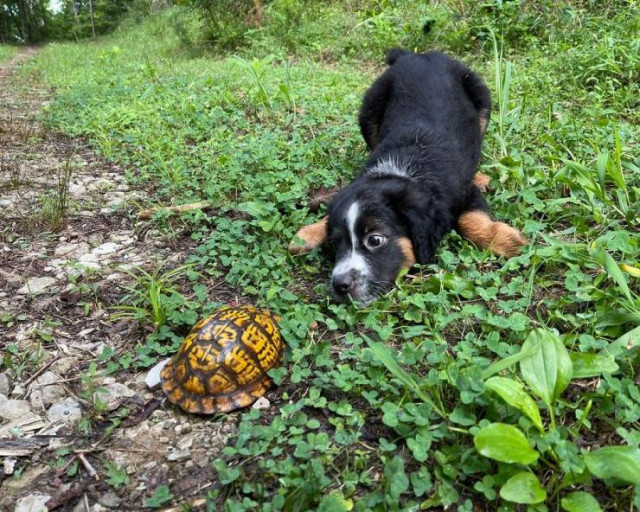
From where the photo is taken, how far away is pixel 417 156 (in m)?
4.03

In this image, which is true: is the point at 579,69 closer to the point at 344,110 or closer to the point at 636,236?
the point at 344,110

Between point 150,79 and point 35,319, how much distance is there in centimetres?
693

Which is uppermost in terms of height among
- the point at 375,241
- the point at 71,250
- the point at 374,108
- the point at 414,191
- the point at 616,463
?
the point at 374,108

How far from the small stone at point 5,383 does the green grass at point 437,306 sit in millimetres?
655

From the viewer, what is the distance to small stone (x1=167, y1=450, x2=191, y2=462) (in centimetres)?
224

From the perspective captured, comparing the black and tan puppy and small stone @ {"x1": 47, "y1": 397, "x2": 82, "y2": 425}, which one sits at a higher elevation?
the black and tan puppy

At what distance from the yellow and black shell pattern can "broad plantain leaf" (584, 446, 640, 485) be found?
1.43 meters

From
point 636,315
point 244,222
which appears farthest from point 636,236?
point 244,222

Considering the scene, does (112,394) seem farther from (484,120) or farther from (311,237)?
(484,120)

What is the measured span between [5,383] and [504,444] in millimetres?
2423

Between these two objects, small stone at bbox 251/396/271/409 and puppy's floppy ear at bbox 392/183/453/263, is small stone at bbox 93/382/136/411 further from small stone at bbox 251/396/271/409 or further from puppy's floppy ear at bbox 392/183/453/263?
puppy's floppy ear at bbox 392/183/453/263

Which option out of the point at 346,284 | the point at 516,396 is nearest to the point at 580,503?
the point at 516,396

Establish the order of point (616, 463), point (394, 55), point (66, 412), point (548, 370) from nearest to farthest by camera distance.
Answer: point (616, 463)
point (548, 370)
point (66, 412)
point (394, 55)

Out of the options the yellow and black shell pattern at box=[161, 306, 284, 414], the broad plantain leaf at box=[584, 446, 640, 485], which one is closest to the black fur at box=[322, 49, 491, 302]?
A: the yellow and black shell pattern at box=[161, 306, 284, 414]
